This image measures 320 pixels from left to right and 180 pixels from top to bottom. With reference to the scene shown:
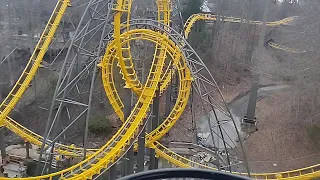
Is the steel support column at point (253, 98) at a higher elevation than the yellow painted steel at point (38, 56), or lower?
lower

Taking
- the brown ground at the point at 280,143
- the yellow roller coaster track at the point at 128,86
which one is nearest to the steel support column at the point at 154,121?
the yellow roller coaster track at the point at 128,86

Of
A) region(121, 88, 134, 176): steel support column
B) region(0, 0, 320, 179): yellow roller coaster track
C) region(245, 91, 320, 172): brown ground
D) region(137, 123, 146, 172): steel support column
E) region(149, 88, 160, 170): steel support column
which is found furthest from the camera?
region(245, 91, 320, 172): brown ground

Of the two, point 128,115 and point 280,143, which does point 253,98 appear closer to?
point 280,143

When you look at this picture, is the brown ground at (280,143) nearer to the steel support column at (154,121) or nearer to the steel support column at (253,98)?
the steel support column at (253,98)

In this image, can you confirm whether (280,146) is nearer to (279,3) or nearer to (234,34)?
(234,34)

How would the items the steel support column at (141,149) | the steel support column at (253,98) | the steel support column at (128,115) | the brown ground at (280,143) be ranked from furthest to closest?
the steel support column at (253,98) → the brown ground at (280,143) → the steel support column at (141,149) → the steel support column at (128,115)

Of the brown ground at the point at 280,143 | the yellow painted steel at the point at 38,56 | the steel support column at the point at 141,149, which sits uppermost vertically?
the yellow painted steel at the point at 38,56

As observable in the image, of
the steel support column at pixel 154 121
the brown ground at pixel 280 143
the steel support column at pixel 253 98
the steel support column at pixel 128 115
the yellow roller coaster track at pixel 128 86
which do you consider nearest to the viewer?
the yellow roller coaster track at pixel 128 86

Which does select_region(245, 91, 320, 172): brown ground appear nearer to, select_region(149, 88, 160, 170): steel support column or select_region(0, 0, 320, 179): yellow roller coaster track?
select_region(0, 0, 320, 179): yellow roller coaster track

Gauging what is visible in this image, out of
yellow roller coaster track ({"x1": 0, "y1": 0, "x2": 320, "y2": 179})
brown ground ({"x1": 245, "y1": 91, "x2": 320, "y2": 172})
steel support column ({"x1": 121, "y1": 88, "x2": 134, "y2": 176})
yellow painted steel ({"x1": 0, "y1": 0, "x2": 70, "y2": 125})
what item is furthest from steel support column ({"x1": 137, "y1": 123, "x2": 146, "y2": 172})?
brown ground ({"x1": 245, "y1": 91, "x2": 320, "y2": 172})
